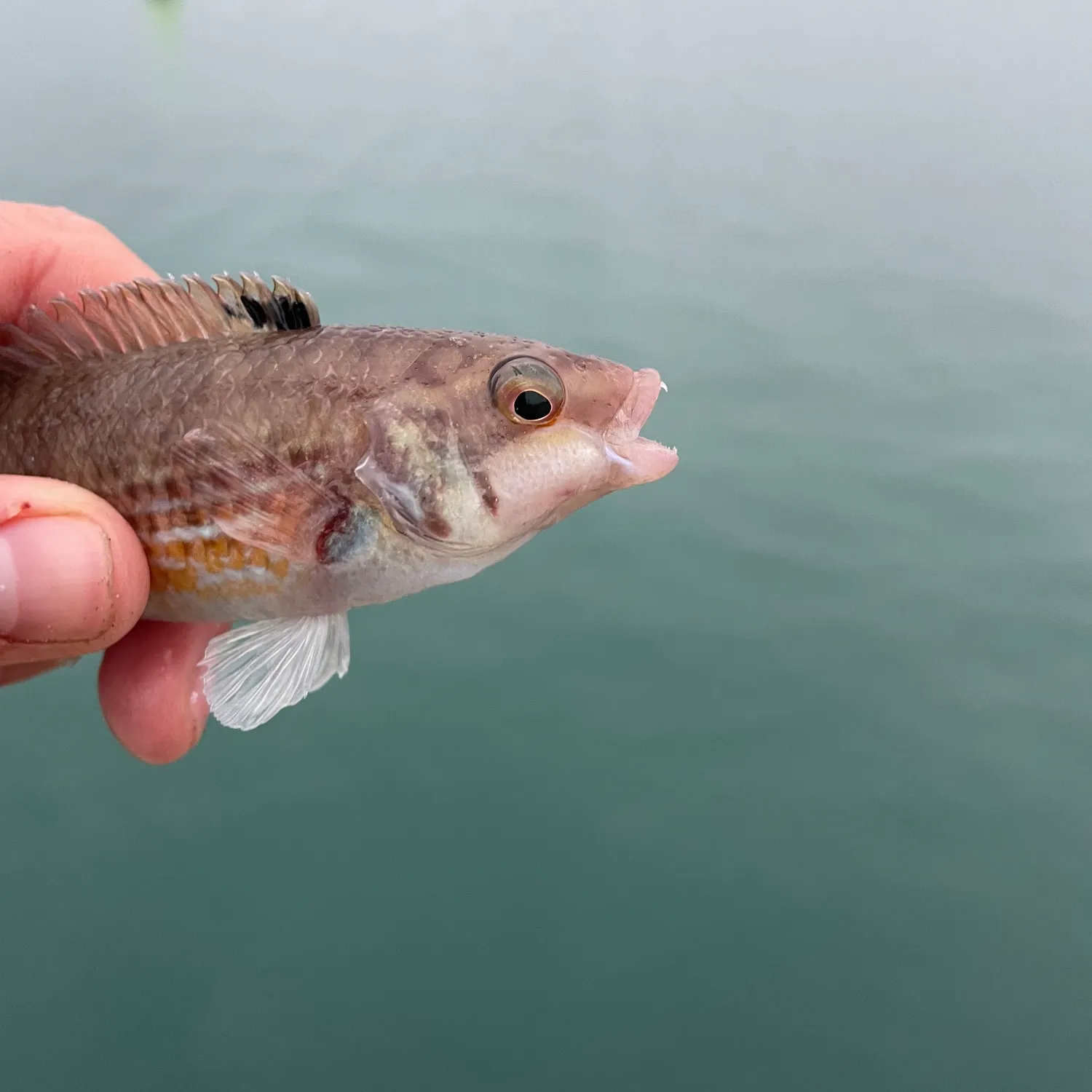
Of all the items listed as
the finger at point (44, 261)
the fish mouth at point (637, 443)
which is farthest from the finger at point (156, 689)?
the fish mouth at point (637, 443)

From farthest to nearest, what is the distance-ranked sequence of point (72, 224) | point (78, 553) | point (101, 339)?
point (72, 224) → point (101, 339) → point (78, 553)

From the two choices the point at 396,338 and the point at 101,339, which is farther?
the point at 101,339

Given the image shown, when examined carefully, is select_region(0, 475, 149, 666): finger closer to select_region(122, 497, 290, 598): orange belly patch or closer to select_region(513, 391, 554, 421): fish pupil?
select_region(122, 497, 290, 598): orange belly patch

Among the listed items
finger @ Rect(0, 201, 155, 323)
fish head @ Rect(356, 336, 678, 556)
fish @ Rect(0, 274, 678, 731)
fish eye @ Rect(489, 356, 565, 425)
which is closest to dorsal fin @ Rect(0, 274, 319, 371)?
fish @ Rect(0, 274, 678, 731)

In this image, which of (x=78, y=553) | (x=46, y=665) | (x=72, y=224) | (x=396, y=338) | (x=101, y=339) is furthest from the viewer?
(x=72, y=224)

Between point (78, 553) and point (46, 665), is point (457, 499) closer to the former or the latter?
point (78, 553)

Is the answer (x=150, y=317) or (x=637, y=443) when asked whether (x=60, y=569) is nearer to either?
(x=150, y=317)

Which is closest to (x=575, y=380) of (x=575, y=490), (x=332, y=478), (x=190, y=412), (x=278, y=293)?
(x=575, y=490)

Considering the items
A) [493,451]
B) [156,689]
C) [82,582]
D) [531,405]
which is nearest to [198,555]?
[82,582]
